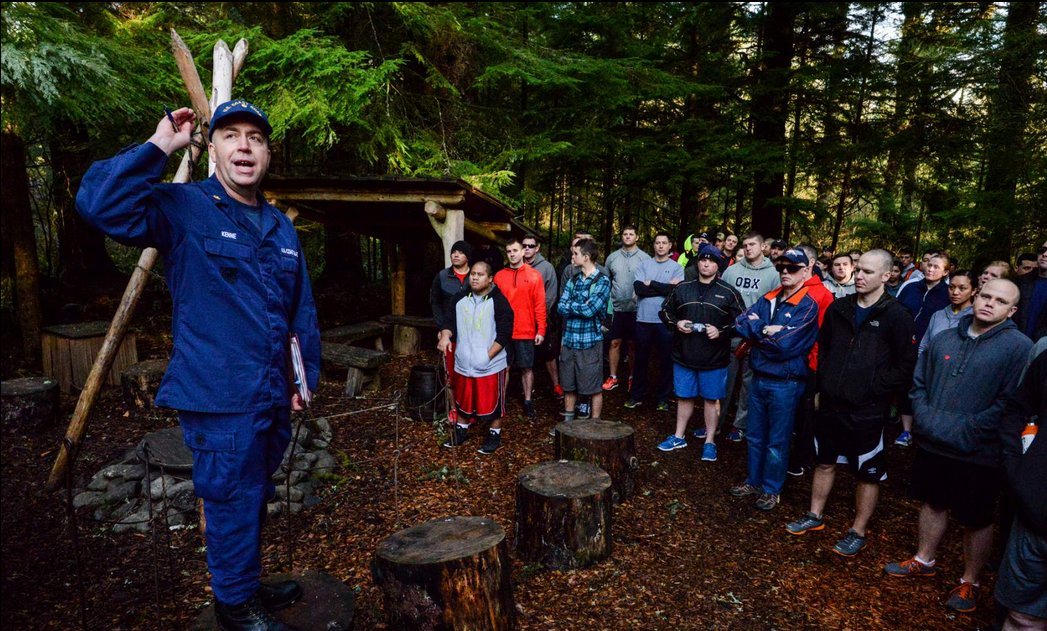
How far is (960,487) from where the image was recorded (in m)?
3.35

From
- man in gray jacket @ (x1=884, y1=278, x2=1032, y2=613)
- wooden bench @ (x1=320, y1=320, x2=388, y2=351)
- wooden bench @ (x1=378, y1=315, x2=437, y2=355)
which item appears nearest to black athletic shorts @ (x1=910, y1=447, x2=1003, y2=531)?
man in gray jacket @ (x1=884, y1=278, x2=1032, y2=613)

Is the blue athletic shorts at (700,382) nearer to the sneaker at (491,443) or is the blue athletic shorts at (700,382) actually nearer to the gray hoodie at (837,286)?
the sneaker at (491,443)

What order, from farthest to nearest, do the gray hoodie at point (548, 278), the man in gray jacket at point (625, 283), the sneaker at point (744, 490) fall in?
the gray hoodie at point (548, 278)
the man in gray jacket at point (625, 283)
the sneaker at point (744, 490)

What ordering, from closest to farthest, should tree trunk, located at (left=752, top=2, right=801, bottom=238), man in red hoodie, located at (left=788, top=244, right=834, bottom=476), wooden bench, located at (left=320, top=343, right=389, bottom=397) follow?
man in red hoodie, located at (left=788, top=244, right=834, bottom=476) → wooden bench, located at (left=320, top=343, right=389, bottom=397) → tree trunk, located at (left=752, top=2, right=801, bottom=238)

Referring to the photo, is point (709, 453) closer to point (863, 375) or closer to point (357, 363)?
point (863, 375)

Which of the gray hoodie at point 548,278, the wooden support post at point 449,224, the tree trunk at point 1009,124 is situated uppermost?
the tree trunk at point 1009,124

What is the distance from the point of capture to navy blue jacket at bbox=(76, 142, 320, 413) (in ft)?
6.75

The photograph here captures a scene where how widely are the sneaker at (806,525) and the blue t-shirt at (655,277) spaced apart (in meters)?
3.20

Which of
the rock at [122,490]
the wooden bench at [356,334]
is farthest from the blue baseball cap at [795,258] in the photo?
the wooden bench at [356,334]

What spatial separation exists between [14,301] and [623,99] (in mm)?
13265

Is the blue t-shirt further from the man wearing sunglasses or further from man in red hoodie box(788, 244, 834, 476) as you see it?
the man wearing sunglasses

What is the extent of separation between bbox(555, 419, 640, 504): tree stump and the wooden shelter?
3327mm

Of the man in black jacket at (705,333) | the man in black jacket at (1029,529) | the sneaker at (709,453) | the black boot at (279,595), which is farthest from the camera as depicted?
the sneaker at (709,453)

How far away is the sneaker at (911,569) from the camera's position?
148 inches
